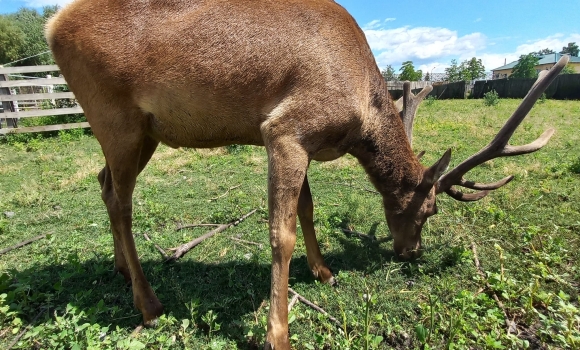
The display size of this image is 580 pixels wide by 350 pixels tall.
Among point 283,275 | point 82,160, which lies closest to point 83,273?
point 283,275

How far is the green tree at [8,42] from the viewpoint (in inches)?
1519

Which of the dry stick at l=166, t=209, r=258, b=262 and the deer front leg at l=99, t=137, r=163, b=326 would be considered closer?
the deer front leg at l=99, t=137, r=163, b=326

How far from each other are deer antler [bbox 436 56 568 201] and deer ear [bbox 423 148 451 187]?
10.4 inches

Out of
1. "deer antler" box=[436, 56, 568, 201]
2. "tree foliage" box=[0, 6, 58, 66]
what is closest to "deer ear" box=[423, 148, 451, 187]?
"deer antler" box=[436, 56, 568, 201]

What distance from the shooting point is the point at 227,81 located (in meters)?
2.47

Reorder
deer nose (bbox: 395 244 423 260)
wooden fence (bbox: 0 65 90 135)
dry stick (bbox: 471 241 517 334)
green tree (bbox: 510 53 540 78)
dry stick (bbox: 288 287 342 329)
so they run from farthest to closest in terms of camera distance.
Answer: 1. green tree (bbox: 510 53 540 78)
2. wooden fence (bbox: 0 65 90 135)
3. deer nose (bbox: 395 244 423 260)
4. dry stick (bbox: 288 287 342 329)
5. dry stick (bbox: 471 241 517 334)

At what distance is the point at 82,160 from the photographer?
310 inches

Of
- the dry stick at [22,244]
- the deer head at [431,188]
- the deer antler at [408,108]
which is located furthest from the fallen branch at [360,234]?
the dry stick at [22,244]

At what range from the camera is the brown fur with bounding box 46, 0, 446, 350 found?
8.09ft

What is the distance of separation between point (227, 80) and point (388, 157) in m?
1.55

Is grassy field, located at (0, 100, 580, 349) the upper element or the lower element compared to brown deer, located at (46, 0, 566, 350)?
lower

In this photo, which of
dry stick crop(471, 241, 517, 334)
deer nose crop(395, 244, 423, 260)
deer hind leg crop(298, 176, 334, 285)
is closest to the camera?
dry stick crop(471, 241, 517, 334)

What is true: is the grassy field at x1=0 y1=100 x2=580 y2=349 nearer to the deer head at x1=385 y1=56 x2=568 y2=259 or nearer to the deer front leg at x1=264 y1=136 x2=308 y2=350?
the deer front leg at x1=264 y1=136 x2=308 y2=350

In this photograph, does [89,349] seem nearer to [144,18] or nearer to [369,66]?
[144,18]
